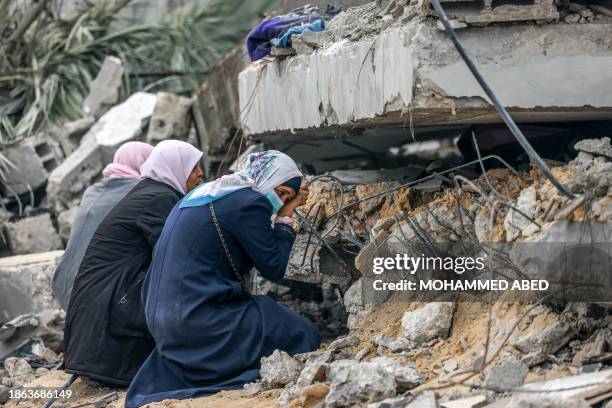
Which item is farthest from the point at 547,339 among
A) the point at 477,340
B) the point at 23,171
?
the point at 23,171

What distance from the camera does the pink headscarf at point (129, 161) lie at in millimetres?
6148

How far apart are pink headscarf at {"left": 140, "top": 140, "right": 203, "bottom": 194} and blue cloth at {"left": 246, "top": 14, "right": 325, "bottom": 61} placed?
2.98 feet

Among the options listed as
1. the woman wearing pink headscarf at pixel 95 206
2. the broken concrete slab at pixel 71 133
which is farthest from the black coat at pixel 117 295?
the broken concrete slab at pixel 71 133

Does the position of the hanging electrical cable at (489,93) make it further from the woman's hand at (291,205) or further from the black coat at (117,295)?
the black coat at (117,295)

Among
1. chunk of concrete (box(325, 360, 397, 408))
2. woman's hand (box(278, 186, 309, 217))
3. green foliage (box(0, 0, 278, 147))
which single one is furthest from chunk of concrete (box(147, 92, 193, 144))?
chunk of concrete (box(325, 360, 397, 408))

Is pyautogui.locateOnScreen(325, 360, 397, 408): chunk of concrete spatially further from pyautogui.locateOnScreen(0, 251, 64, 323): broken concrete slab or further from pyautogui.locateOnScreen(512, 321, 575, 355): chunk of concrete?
pyautogui.locateOnScreen(0, 251, 64, 323): broken concrete slab

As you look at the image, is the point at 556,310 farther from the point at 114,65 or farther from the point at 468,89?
the point at 114,65

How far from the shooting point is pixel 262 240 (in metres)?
4.77

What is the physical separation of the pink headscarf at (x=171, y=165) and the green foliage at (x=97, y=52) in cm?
509

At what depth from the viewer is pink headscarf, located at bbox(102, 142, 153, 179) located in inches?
242

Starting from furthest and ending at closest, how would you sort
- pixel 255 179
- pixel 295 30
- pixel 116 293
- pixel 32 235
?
pixel 32 235
pixel 295 30
pixel 116 293
pixel 255 179

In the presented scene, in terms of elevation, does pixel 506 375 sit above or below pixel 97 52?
below

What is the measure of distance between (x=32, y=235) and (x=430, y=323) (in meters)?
5.45

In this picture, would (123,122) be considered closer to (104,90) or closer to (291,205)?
(104,90)
